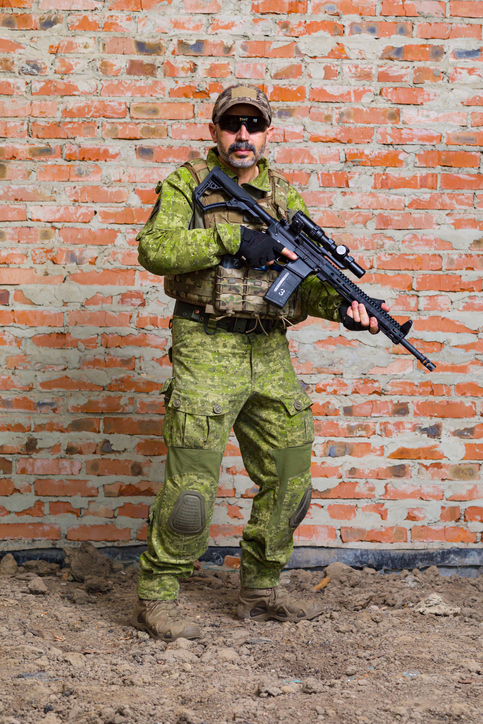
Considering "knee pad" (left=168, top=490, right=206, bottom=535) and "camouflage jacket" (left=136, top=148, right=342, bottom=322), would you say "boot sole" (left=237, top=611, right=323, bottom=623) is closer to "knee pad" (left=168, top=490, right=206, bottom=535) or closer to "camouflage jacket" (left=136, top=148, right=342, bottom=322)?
"knee pad" (left=168, top=490, right=206, bottom=535)

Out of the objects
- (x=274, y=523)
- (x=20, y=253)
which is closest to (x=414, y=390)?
(x=274, y=523)

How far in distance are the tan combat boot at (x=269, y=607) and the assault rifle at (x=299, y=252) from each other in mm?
1055

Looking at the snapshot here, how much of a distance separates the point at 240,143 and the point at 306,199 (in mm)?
762

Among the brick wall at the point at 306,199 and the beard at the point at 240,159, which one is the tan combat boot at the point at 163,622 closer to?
the brick wall at the point at 306,199

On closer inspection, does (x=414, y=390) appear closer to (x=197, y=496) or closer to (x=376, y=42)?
(x=197, y=496)

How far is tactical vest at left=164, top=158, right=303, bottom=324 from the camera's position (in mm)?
2326

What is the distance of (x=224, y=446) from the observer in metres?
Answer: 2.45

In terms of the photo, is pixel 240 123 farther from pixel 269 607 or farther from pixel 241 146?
pixel 269 607

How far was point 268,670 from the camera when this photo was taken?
2211mm

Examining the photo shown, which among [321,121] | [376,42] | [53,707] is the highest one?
[376,42]

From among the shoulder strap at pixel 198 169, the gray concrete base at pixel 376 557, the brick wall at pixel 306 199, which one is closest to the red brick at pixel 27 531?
the brick wall at pixel 306 199

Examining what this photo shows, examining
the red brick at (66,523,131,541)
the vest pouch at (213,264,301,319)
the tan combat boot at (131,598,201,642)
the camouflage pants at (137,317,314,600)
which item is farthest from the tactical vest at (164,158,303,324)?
the red brick at (66,523,131,541)

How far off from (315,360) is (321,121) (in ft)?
3.52

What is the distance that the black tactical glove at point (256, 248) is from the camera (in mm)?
2270
